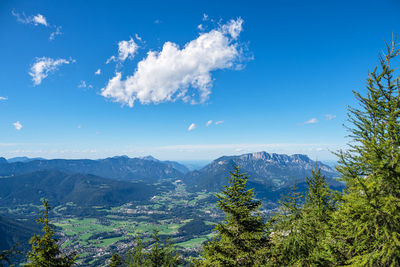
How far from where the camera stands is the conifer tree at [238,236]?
13.0 m

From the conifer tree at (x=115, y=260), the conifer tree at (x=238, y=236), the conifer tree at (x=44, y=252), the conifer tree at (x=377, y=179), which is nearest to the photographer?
the conifer tree at (x=377, y=179)

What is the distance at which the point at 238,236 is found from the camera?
13922 millimetres

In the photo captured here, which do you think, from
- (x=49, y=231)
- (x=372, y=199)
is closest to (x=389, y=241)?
(x=372, y=199)

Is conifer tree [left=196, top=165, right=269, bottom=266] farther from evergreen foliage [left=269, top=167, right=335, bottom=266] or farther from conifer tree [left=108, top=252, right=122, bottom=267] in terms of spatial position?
conifer tree [left=108, top=252, right=122, bottom=267]

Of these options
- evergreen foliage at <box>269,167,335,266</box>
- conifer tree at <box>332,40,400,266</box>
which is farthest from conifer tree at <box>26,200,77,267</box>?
conifer tree at <box>332,40,400,266</box>

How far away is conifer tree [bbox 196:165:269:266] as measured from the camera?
42.8 ft

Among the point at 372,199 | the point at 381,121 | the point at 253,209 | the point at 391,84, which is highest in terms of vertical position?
the point at 391,84

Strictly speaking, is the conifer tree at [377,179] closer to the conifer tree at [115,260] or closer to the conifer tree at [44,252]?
the conifer tree at [44,252]

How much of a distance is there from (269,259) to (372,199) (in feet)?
28.1

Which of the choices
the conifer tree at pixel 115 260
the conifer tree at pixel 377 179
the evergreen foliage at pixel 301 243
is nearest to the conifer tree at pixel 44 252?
the evergreen foliage at pixel 301 243

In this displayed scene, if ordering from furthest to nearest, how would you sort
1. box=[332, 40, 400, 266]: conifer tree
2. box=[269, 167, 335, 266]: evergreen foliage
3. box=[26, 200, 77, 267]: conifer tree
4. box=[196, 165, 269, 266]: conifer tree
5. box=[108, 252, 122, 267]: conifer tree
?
box=[108, 252, 122, 267]: conifer tree, box=[26, 200, 77, 267]: conifer tree, box=[196, 165, 269, 266]: conifer tree, box=[269, 167, 335, 266]: evergreen foliage, box=[332, 40, 400, 266]: conifer tree

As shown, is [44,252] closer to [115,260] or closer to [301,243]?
[301,243]

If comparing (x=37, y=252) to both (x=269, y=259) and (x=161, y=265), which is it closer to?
(x=161, y=265)

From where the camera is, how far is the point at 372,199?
841 centimetres
